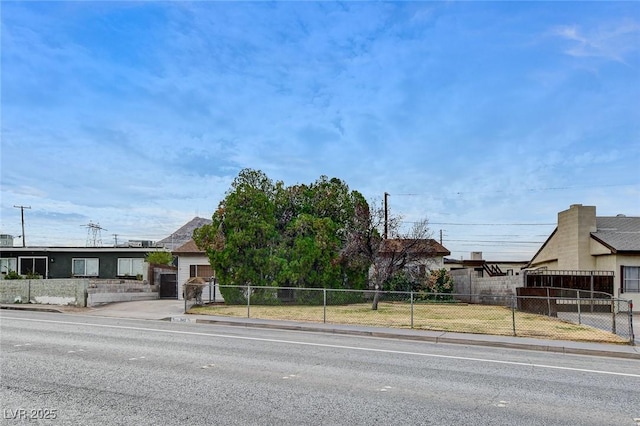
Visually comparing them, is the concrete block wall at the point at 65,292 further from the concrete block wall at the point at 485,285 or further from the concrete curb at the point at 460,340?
the concrete block wall at the point at 485,285

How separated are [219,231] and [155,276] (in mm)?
Result: 6833

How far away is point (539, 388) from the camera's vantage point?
869 centimetres

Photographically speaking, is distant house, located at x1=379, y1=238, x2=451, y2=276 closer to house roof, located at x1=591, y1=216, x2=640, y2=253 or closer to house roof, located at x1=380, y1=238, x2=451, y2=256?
house roof, located at x1=380, y1=238, x2=451, y2=256

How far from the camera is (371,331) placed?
1664 centimetres

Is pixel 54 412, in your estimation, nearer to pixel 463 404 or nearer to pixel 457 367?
pixel 463 404

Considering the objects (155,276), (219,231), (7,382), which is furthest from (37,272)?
(7,382)

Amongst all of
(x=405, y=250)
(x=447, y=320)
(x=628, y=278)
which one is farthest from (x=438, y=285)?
(x=447, y=320)

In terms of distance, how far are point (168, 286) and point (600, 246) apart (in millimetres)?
25101

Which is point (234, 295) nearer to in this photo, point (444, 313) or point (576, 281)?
point (444, 313)

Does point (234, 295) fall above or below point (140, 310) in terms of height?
above

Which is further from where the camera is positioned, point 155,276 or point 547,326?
point 155,276

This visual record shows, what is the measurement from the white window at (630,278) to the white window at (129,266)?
97.9ft

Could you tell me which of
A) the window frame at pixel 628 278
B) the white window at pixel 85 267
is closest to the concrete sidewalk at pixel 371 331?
the white window at pixel 85 267

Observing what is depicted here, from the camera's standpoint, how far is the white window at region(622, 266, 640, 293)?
93.0 feet
